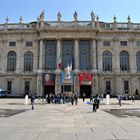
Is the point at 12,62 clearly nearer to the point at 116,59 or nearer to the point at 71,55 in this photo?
the point at 71,55

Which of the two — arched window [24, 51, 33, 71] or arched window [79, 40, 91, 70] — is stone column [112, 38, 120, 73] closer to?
arched window [79, 40, 91, 70]

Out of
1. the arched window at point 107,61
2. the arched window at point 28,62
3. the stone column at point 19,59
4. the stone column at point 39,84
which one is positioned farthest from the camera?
the arched window at point 28,62

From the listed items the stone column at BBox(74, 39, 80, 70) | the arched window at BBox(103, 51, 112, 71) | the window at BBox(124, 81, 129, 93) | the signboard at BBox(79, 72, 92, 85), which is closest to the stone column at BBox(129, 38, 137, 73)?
the window at BBox(124, 81, 129, 93)

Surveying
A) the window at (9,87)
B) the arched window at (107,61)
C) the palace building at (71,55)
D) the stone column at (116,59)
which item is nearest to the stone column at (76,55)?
the palace building at (71,55)

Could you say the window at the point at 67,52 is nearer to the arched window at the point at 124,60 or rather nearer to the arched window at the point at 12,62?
the arched window at the point at 12,62

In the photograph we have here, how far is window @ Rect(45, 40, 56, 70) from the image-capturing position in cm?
6638

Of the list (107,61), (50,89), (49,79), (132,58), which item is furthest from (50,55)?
(132,58)

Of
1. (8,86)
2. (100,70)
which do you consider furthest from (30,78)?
(100,70)

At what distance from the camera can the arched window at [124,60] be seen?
67.2m

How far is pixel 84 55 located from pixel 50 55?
31.6 ft

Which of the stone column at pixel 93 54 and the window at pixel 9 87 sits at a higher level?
the stone column at pixel 93 54

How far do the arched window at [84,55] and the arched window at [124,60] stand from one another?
365 inches

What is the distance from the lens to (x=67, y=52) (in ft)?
220

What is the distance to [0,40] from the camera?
68.4m
